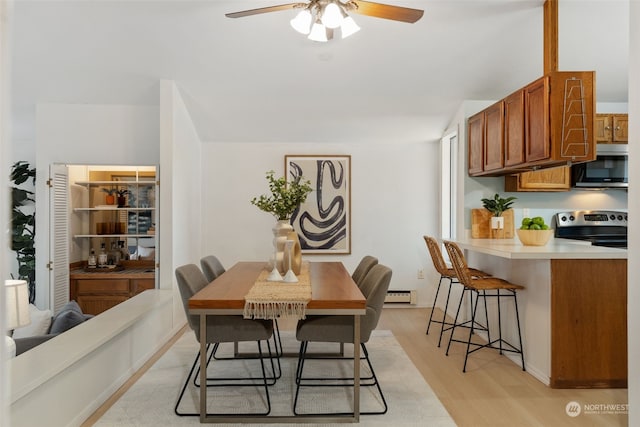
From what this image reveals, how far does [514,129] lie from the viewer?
3.42 meters

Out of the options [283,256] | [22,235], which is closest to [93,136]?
[22,235]

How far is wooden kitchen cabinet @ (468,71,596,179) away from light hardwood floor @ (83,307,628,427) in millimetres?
1546

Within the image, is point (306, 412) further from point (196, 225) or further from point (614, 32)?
point (614, 32)

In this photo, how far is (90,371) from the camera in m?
2.49

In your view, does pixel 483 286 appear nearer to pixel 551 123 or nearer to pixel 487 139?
pixel 551 123

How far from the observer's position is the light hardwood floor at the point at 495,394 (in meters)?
2.40

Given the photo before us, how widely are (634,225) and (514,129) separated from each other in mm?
1532

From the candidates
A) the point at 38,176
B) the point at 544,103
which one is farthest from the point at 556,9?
the point at 38,176

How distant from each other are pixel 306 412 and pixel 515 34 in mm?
3281

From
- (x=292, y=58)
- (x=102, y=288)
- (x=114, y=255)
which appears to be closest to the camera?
(x=292, y=58)

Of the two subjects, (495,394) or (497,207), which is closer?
(495,394)

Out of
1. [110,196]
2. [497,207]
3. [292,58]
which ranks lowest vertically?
[497,207]

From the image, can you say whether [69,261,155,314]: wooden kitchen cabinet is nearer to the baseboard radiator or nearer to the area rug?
the area rug

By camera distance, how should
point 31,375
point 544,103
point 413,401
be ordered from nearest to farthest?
point 31,375, point 413,401, point 544,103
